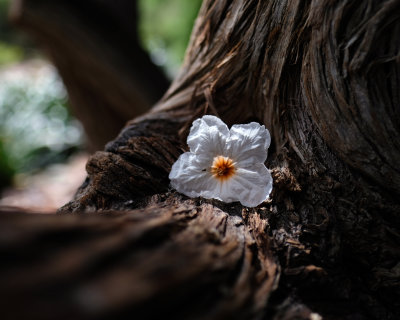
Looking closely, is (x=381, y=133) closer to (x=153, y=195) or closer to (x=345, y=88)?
(x=345, y=88)

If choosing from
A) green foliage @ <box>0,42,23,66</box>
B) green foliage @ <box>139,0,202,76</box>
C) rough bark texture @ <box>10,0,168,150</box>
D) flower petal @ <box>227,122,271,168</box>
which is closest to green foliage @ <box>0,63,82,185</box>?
rough bark texture @ <box>10,0,168,150</box>

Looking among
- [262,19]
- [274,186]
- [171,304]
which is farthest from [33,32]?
[171,304]

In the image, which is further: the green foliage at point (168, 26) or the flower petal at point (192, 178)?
the green foliage at point (168, 26)

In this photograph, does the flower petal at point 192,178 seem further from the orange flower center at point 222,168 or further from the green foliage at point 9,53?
the green foliage at point 9,53

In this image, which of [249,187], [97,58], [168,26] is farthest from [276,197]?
[168,26]

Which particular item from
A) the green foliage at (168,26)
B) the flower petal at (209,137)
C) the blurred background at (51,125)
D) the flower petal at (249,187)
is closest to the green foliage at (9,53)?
the blurred background at (51,125)

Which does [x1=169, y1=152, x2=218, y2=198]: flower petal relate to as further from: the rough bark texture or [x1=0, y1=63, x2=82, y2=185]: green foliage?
[x1=0, y1=63, x2=82, y2=185]: green foliage
